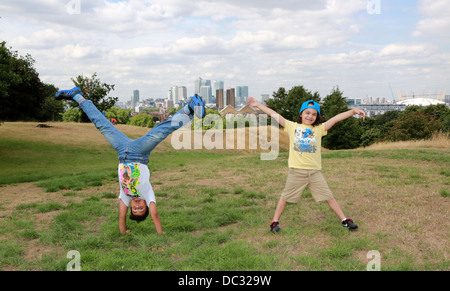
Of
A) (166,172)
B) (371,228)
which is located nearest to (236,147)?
(166,172)

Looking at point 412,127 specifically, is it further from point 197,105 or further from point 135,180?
point 135,180

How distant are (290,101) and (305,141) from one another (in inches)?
2022

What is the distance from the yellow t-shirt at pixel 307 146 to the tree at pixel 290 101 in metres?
49.4

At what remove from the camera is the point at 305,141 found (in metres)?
5.88

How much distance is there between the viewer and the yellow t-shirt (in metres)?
5.88

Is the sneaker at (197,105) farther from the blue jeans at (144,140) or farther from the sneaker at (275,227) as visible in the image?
the sneaker at (275,227)

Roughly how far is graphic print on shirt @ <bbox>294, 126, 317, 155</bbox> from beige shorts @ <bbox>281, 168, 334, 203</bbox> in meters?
0.39

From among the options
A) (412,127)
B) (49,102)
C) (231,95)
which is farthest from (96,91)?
(412,127)

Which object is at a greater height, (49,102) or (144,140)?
(49,102)

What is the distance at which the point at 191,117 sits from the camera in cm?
565

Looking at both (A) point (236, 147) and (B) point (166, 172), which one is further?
(A) point (236, 147)

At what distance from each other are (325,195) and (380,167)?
321 inches

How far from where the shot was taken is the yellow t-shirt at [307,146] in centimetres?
588

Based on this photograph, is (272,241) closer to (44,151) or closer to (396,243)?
(396,243)
